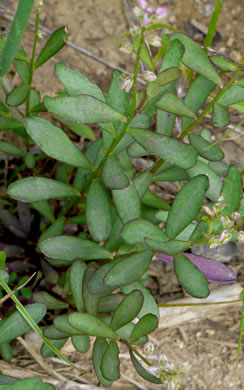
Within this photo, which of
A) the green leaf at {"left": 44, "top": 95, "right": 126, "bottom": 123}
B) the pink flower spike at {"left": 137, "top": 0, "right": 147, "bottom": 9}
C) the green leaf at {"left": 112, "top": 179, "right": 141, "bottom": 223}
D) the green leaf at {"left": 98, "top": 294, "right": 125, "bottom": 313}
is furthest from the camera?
the green leaf at {"left": 98, "top": 294, "right": 125, "bottom": 313}

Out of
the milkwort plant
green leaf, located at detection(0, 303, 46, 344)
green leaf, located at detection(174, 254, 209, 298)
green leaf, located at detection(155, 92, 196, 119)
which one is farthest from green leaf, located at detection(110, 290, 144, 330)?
green leaf, located at detection(155, 92, 196, 119)

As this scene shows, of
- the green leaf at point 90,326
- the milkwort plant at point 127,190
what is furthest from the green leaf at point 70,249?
the green leaf at point 90,326

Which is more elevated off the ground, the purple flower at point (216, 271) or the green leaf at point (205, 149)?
the green leaf at point (205, 149)

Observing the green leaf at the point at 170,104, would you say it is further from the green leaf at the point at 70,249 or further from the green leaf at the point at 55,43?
the green leaf at the point at 70,249

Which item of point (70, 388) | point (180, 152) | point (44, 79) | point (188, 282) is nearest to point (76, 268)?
point (188, 282)

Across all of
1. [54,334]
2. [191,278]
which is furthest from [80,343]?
[191,278]

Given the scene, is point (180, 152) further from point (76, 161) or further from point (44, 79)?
point (44, 79)

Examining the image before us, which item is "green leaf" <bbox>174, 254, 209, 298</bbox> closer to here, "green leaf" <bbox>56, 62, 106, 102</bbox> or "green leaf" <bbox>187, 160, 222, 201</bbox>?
"green leaf" <bbox>187, 160, 222, 201</bbox>
